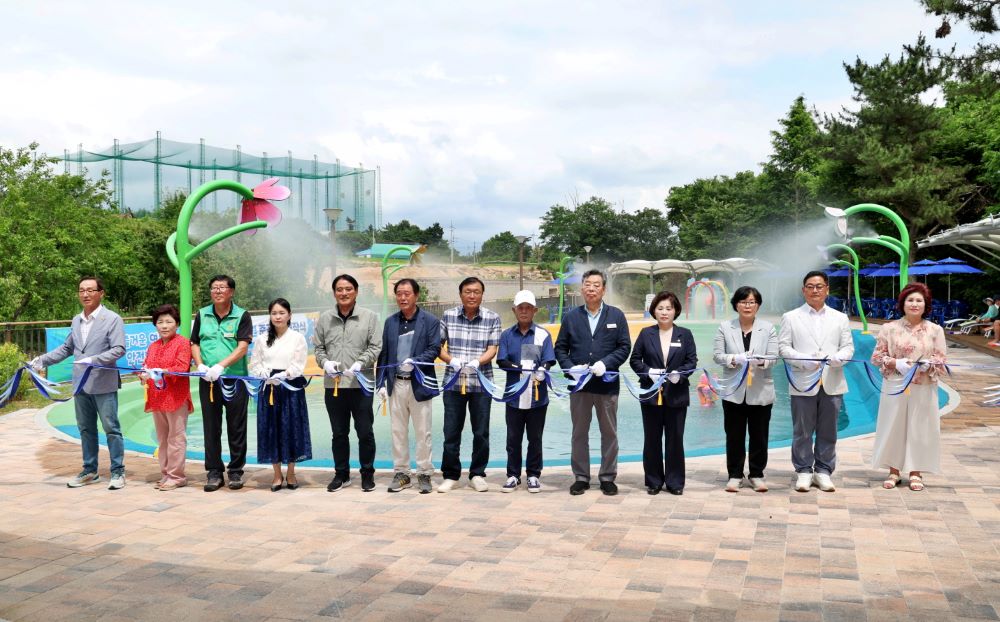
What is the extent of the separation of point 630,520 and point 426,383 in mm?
1754

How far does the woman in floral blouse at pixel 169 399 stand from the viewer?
5879 mm

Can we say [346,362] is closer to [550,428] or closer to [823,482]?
[823,482]

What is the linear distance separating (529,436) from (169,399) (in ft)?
8.65

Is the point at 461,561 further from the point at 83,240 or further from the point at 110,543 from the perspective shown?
the point at 83,240

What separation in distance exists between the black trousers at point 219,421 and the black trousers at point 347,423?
68 cm

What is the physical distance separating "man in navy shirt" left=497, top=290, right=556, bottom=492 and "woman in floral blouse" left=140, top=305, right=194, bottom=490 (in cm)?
236

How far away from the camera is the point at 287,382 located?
228 inches

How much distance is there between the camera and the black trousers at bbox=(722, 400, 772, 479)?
561 cm

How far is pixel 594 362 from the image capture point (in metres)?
5.64

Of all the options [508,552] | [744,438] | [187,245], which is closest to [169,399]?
[187,245]

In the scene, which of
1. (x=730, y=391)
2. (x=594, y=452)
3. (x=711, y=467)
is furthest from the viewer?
(x=594, y=452)

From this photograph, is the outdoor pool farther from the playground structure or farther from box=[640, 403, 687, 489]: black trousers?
the playground structure

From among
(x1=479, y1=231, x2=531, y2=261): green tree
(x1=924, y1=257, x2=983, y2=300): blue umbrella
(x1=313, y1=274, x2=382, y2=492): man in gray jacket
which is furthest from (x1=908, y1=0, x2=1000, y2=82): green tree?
(x1=479, y1=231, x2=531, y2=261): green tree

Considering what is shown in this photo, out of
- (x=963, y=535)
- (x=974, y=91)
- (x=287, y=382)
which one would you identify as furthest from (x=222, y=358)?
(x=974, y=91)
